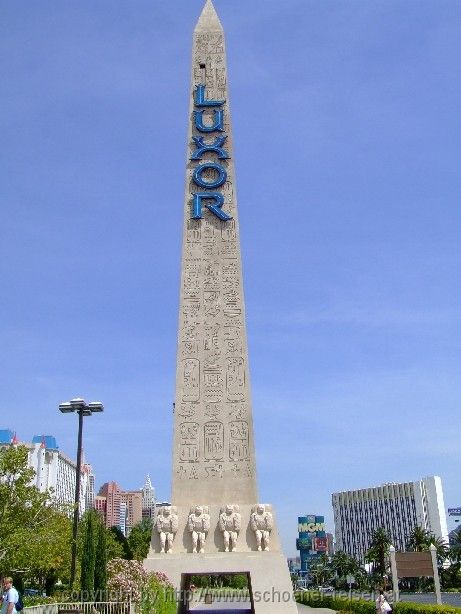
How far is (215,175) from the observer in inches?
1005

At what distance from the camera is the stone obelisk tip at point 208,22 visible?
27.4m

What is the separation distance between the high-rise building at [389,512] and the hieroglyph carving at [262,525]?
9867cm

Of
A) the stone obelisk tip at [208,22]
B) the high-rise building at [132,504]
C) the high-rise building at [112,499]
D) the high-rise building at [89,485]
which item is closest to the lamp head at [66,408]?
the stone obelisk tip at [208,22]

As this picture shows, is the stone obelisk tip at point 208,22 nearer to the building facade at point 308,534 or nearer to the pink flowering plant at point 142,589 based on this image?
the pink flowering plant at point 142,589

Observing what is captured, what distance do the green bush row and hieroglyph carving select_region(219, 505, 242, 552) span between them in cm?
578

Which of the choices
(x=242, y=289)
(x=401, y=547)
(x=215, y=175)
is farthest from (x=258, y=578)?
(x=401, y=547)

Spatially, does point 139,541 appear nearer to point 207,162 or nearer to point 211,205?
point 211,205

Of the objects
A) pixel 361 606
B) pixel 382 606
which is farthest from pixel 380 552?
pixel 382 606

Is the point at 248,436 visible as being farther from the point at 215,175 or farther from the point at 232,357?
the point at 215,175

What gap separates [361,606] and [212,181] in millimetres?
16753

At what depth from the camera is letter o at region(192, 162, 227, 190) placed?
2522 cm

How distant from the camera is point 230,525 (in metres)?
20.9

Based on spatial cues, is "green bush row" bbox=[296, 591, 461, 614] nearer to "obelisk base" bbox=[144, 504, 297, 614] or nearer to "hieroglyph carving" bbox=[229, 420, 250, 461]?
"obelisk base" bbox=[144, 504, 297, 614]

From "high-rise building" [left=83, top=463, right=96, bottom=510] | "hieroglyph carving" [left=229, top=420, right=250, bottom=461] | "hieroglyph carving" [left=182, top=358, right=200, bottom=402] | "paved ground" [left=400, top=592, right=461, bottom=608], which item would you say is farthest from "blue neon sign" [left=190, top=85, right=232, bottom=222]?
"high-rise building" [left=83, top=463, right=96, bottom=510]
